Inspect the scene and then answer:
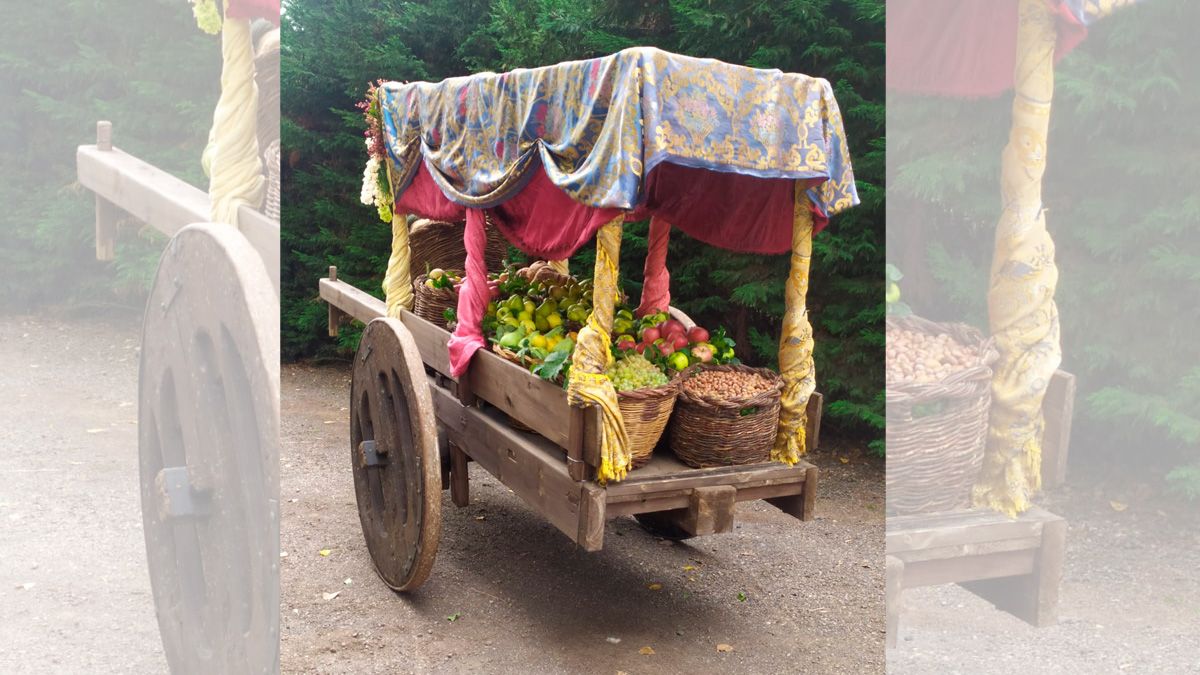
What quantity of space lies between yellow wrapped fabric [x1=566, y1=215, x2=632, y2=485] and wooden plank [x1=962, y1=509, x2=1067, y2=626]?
8.72 feet

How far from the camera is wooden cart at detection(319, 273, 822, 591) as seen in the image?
3854 millimetres

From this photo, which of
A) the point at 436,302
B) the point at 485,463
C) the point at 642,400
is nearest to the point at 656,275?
the point at 436,302

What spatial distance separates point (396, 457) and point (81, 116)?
3.88 m

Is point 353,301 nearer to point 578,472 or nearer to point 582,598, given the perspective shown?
point 582,598

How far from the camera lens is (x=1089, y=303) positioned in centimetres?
96

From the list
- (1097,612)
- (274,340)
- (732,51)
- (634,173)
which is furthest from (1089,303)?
(732,51)

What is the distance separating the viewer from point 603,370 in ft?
12.5

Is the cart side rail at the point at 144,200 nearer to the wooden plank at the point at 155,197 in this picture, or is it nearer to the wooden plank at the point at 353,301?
the wooden plank at the point at 155,197

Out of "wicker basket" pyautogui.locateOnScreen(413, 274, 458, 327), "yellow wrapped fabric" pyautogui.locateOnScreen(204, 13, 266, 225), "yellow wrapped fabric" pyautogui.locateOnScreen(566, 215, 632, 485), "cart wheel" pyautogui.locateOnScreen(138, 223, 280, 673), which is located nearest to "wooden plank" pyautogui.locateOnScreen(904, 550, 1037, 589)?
"cart wheel" pyautogui.locateOnScreen(138, 223, 280, 673)

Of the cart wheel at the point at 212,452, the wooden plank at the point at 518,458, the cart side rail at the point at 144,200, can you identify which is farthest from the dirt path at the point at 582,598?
the cart side rail at the point at 144,200

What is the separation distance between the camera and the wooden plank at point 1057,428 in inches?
37.4

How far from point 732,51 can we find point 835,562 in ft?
12.7

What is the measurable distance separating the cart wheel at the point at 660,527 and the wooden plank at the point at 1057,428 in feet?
15.7

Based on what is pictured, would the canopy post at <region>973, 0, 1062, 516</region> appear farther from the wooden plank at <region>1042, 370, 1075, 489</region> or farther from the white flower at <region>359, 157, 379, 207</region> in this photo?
the white flower at <region>359, 157, 379, 207</region>
